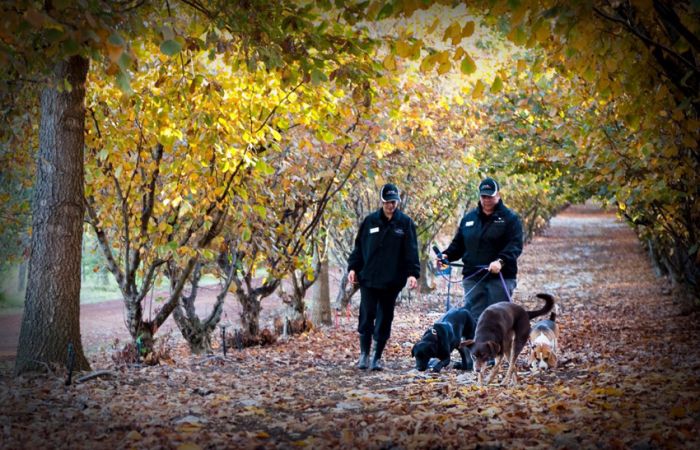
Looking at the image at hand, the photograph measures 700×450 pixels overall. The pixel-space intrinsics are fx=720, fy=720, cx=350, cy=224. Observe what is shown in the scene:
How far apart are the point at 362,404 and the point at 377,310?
A: 2425 millimetres

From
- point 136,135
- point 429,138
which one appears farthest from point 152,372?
point 429,138

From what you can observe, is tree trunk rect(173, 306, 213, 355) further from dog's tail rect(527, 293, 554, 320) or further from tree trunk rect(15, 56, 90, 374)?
dog's tail rect(527, 293, 554, 320)

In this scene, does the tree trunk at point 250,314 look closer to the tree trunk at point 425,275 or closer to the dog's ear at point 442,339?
the dog's ear at point 442,339

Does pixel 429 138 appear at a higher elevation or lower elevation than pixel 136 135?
higher

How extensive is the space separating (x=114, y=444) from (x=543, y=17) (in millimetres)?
4062

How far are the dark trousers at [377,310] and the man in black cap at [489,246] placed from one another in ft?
2.87

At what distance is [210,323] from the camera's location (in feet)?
43.4

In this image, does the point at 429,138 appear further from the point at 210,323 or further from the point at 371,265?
the point at 371,265

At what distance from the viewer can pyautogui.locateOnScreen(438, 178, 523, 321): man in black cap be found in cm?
839

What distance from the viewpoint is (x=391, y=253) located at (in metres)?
8.71

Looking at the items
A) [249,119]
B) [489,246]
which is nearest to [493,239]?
[489,246]

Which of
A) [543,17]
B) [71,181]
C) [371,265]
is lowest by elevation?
[371,265]

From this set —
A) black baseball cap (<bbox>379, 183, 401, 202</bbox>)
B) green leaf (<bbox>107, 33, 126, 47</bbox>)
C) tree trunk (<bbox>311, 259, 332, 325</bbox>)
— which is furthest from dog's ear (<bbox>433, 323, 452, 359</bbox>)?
tree trunk (<bbox>311, 259, 332, 325</bbox>)

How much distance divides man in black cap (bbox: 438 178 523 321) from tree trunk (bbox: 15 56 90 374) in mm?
4299
